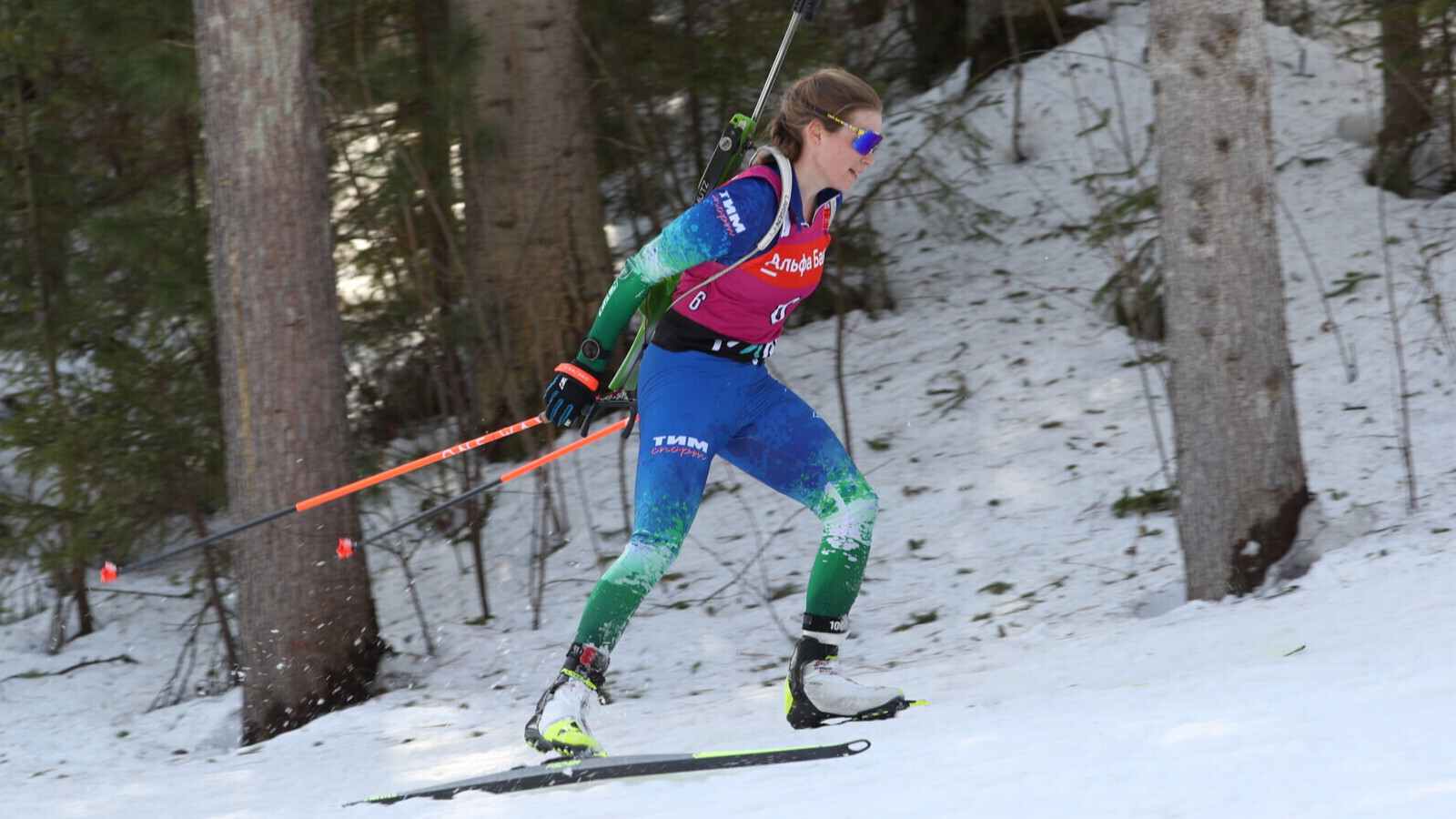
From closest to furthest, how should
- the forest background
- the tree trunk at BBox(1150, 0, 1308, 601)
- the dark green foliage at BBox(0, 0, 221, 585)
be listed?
1. the tree trunk at BBox(1150, 0, 1308, 601)
2. the dark green foliage at BBox(0, 0, 221, 585)
3. the forest background

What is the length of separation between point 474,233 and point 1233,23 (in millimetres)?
4428

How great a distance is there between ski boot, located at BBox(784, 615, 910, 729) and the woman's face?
122cm

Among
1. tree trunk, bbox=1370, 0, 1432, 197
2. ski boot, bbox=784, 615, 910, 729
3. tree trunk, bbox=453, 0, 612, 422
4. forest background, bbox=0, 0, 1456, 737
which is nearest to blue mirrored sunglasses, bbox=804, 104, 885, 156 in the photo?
ski boot, bbox=784, 615, 910, 729

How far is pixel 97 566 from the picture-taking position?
23.6 ft

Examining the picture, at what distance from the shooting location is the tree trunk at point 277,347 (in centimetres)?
479

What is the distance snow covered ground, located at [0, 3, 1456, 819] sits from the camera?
283cm

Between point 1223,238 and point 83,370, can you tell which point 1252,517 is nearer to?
point 1223,238

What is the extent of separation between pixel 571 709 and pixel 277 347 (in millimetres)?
2372

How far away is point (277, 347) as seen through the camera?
15.9ft

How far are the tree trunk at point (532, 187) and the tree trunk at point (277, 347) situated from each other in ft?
6.43

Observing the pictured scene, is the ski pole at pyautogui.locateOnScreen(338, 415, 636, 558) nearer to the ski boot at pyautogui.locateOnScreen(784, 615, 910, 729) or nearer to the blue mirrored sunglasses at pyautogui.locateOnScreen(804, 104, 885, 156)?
the ski boot at pyautogui.locateOnScreen(784, 615, 910, 729)

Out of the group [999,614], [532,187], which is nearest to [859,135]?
[999,614]

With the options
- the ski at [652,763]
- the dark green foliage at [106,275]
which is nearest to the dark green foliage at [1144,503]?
the ski at [652,763]

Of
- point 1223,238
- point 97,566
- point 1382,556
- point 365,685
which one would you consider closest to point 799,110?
point 1223,238
